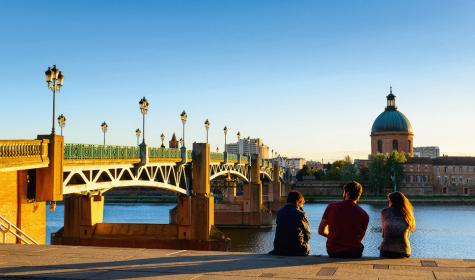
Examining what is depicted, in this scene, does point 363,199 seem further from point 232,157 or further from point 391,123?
point 232,157

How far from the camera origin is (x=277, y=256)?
503 inches

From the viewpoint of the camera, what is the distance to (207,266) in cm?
1167

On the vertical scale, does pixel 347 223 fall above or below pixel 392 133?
below

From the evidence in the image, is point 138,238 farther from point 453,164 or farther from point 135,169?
point 453,164

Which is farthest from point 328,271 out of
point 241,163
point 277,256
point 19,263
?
point 241,163

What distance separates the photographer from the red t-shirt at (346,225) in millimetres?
11945

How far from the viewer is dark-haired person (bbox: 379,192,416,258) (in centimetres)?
1209

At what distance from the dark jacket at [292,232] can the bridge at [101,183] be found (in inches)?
389

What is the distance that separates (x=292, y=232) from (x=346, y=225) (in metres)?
1.16

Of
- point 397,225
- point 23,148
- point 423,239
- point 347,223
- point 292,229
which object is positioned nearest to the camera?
point 347,223

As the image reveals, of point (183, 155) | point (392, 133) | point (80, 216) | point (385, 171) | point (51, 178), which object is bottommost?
point (80, 216)

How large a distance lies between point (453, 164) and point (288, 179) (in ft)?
143

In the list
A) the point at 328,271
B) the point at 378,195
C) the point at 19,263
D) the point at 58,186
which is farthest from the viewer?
the point at 378,195

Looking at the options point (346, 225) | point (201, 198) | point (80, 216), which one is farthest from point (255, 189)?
point (346, 225)
